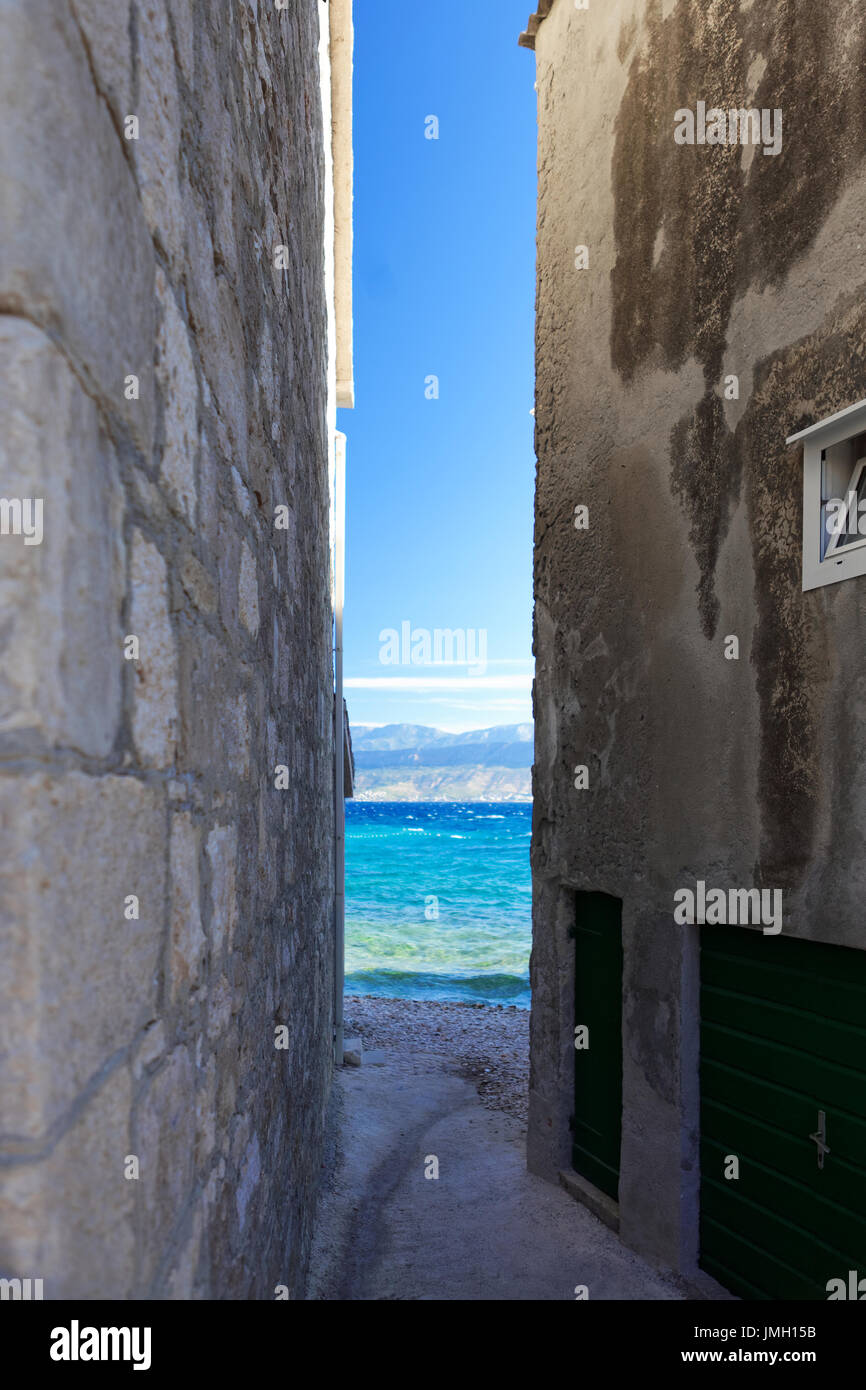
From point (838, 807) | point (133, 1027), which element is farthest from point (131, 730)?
point (838, 807)

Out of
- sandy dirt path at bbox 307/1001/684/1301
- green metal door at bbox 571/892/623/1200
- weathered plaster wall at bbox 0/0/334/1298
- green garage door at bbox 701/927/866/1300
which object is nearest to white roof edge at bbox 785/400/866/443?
green garage door at bbox 701/927/866/1300

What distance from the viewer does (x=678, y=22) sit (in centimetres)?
454

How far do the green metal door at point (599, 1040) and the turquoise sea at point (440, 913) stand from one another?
30.1 feet

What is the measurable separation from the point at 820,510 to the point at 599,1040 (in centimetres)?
323

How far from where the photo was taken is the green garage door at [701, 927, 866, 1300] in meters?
3.44

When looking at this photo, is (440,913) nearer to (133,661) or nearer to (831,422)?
(831,422)

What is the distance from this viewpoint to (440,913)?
27.1m

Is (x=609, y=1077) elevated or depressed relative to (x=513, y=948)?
→ elevated

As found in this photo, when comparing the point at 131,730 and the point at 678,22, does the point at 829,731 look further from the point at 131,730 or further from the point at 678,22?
the point at 678,22

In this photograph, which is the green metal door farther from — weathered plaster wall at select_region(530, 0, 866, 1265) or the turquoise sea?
the turquoise sea

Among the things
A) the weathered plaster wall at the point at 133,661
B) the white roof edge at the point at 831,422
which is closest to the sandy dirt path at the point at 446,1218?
the weathered plaster wall at the point at 133,661

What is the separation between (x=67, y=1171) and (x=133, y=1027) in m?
0.22

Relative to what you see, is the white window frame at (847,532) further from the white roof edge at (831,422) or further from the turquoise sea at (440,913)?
the turquoise sea at (440,913)

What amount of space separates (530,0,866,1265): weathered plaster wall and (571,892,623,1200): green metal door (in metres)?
0.13
